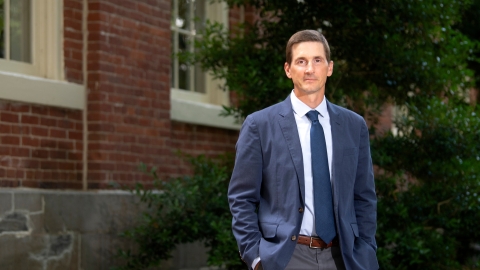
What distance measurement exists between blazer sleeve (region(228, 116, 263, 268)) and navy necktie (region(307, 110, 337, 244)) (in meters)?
0.24

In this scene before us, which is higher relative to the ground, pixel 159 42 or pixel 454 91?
pixel 159 42

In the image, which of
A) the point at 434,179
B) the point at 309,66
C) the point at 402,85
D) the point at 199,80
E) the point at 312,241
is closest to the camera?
the point at 312,241

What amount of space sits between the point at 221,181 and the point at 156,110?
56.5 inches

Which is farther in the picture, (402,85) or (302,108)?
(402,85)

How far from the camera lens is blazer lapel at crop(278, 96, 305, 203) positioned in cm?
388

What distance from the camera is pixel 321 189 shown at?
3900 millimetres

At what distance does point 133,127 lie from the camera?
8.78m

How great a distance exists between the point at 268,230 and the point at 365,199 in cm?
50

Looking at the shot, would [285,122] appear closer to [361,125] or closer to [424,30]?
[361,125]

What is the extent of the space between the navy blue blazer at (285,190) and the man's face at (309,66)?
0.44 ft

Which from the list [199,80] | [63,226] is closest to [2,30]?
[63,226]

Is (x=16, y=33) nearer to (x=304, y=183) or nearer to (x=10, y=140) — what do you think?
(x=10, y=140)

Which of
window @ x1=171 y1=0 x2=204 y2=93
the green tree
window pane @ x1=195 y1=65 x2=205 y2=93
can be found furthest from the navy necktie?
window pane @ x1=195 y1=65 x2=205 y2=93

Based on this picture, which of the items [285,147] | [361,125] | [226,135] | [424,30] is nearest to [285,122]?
[285,147]
